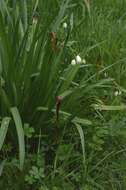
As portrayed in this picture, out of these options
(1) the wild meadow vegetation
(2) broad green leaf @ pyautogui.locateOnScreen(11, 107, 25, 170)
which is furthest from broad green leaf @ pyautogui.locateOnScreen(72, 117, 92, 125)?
(2) broad green leaf @ pyautogui.locateOnScreen(11, 107, 25, 170)

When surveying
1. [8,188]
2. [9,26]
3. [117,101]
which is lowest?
[8,188]

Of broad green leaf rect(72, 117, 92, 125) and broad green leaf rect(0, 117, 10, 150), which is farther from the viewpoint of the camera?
broad green leaf rect(72, 117, 92, 125)

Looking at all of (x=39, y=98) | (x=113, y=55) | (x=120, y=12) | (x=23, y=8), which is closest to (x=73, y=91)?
(x=39, y=98)

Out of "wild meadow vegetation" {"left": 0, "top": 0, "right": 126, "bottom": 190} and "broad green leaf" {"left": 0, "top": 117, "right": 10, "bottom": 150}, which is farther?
"wild meadow vegetation" {"left": 0, "top": 0, "right": 126, "bottom": 190}

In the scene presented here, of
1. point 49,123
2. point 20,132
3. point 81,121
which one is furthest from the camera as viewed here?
point 49,123

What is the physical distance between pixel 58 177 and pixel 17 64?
656 mm

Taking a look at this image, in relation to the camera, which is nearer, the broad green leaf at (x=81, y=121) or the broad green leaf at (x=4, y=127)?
the broad green leaf at (x=4, y=127)

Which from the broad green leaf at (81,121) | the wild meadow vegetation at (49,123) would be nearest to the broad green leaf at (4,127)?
the wild meadow vegetation at (49,123)

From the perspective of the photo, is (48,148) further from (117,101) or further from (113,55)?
(113,55)

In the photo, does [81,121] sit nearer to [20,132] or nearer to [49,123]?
[49,123]

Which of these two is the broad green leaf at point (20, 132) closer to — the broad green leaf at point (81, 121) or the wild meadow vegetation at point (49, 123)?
the wild meadow vegetation at point (49, 123)

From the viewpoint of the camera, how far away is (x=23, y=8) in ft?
10.3

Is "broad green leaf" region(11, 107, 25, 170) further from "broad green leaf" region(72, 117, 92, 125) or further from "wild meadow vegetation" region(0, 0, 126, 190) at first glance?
"broad green leaf" region(72, 117, 92, 125)

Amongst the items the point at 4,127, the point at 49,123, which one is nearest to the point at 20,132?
the point at 4,127
